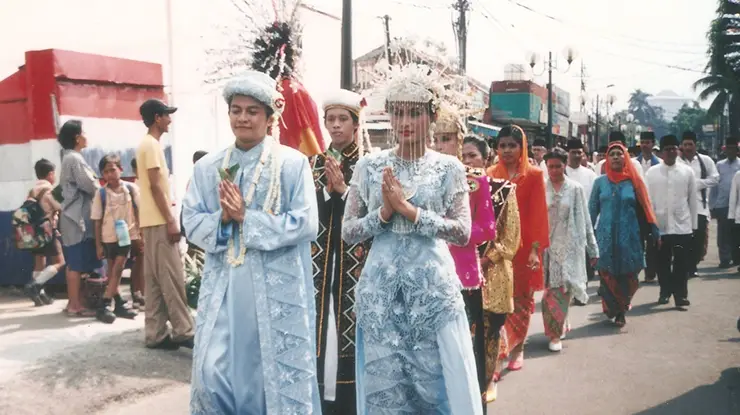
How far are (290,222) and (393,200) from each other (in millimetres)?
540

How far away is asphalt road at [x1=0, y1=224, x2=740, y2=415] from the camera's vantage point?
524 cm

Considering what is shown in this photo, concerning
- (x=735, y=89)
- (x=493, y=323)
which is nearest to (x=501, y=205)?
(x=493, y=323)

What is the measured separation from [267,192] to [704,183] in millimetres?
10584

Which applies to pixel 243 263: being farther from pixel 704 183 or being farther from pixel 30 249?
pixel 704 183

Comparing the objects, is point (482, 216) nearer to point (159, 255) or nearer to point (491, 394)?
point (491, 394)

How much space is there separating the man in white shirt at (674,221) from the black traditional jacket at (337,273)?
599 centimetres

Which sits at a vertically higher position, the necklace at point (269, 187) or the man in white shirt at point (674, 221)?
the necklace at point (269, 187)

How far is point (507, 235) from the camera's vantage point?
17.7 feet

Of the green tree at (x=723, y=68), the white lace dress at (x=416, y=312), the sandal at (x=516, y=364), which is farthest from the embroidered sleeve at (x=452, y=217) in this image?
the green tree at (x=723, y=68)

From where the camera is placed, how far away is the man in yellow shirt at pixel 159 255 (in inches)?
245

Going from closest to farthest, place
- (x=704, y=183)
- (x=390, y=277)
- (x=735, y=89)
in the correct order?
1. (x=390, y=277)
2. (x=704, y=183)
3. (x=735, y=89)

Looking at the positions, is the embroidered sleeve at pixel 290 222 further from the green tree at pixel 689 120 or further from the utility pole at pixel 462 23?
the green tree at pixel 689 120

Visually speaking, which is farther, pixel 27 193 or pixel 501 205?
pixel 27 193

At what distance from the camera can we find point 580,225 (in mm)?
7820
